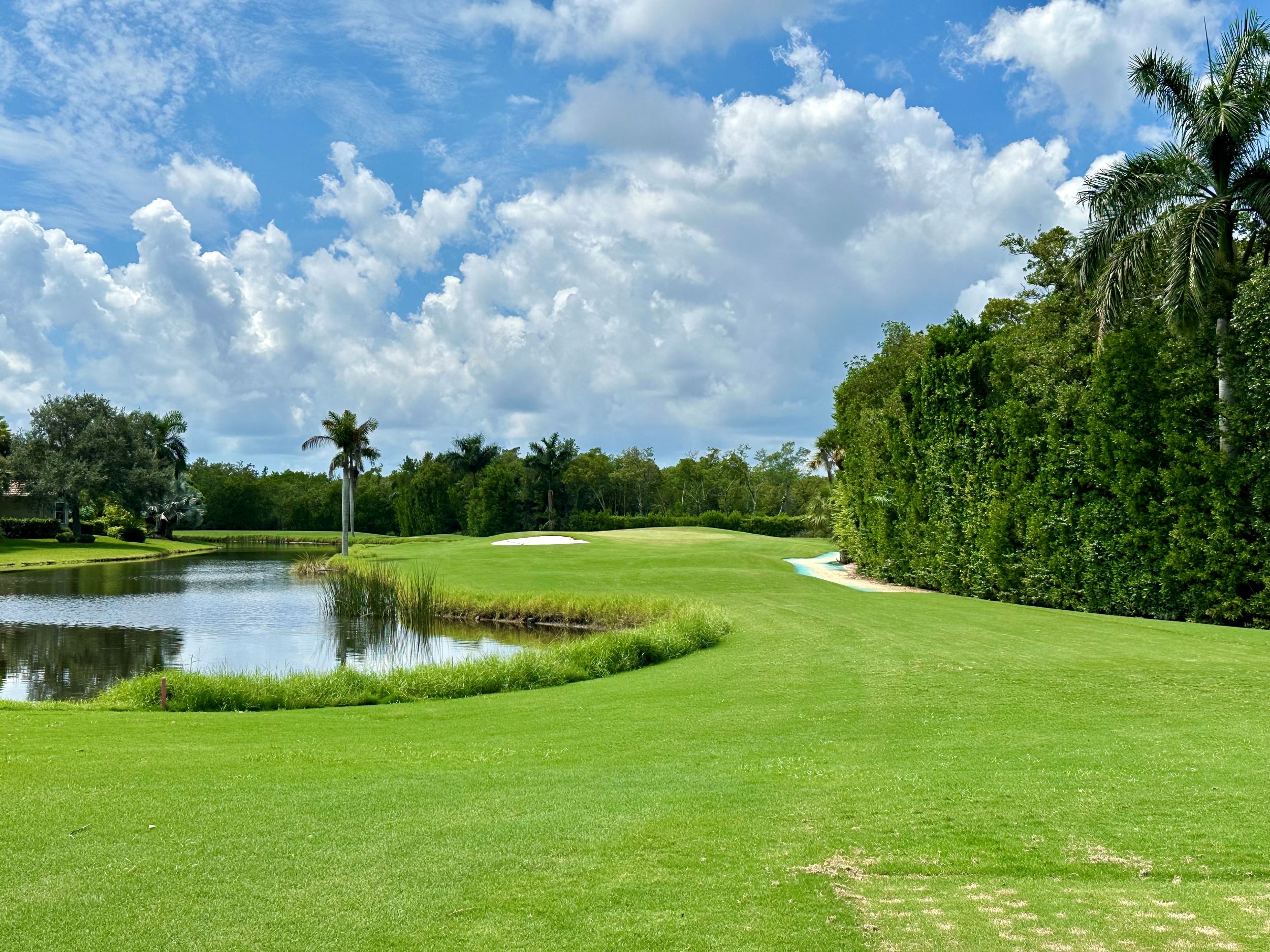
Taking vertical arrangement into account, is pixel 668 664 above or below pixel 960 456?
below

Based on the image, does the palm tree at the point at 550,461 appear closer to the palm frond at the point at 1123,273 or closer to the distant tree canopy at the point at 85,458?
the distant tree canopy at the point at 85,458

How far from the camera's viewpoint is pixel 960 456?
80.2 feet

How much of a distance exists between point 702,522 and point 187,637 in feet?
176

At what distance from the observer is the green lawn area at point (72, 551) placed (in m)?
48.8

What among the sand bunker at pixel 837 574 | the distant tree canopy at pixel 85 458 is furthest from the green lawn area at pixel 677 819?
the distant tree canopy at pixel 85 458

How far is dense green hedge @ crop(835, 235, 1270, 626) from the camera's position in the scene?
16438 millimetres

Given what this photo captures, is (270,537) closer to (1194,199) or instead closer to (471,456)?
(471,456)

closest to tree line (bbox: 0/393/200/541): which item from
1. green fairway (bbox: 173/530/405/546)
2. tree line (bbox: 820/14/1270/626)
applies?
green fairway (bbox: 173/530/405/546)

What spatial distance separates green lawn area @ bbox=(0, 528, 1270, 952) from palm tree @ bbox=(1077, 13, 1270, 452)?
788 centimetres

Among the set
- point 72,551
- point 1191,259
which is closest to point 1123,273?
point 1191,259

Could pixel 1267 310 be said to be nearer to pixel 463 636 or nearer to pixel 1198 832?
pixel 1198 832

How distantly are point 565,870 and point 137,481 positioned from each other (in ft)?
231

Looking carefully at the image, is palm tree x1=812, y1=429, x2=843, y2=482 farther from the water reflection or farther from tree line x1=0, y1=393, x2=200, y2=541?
tree line x1=0, y1=393, x2=200, y2=541

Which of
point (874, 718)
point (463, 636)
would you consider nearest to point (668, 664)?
point (874, 718)
